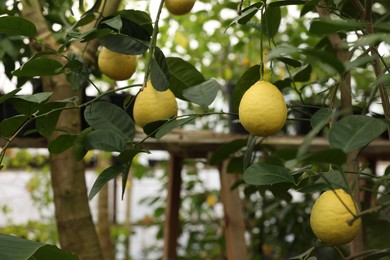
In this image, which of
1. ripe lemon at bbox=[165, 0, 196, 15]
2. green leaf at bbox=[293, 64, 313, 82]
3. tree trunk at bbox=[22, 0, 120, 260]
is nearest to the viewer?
ripe lemon at bbox=[165, 0, 196, 15]

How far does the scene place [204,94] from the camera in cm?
71

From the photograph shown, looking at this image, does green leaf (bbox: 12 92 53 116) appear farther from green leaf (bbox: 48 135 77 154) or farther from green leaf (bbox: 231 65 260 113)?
green leaf (bbox: 231 65 260 113)

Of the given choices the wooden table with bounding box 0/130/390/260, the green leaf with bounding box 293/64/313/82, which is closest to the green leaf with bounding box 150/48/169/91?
the green leaf with bounding box 293/64/313/82

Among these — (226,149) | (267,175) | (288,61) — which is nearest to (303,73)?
(226,149)

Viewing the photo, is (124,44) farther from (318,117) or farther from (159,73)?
(318,117)

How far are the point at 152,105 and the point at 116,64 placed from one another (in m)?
0.13

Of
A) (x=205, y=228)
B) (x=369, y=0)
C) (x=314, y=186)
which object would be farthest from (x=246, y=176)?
(x=205, y=228)

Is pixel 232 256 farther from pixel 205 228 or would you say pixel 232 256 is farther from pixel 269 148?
pixel 205 228

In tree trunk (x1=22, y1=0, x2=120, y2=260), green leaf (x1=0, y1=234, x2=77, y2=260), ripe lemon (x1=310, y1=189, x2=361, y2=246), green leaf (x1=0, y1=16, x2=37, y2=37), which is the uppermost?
green leaf (x1=0, y1=16, x2=37, y2=37)

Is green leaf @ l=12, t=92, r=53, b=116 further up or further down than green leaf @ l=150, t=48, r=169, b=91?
further down

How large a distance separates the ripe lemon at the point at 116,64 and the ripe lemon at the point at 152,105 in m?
0.11

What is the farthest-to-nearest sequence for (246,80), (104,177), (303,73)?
1. (303,73)
2. (246,80)
3. (104,177)

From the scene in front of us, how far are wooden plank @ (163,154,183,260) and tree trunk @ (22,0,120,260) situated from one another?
23.8 inches

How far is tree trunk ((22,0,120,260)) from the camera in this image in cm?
112
